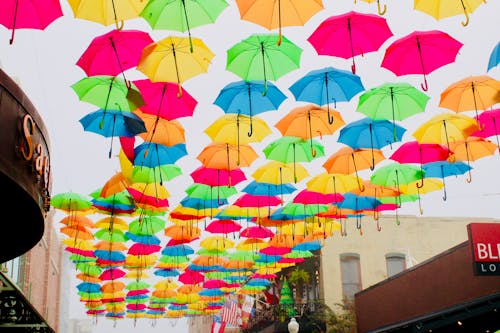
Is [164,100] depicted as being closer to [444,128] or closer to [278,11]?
[278,11]

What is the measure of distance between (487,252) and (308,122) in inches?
190

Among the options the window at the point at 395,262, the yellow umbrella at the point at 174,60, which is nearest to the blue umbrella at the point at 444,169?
the yellow umbrella at the point at 174,60

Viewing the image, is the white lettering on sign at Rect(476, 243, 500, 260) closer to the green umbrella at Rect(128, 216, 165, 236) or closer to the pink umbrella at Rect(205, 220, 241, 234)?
the pink umbrella at Rect(205, 220, 241, 234)

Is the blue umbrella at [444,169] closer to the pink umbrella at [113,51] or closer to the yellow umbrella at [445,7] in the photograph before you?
the yellow umbrella at [445,7]

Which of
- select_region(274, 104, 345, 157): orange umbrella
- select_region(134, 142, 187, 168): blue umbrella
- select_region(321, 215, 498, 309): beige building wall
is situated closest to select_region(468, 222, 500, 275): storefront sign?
select_region(274, 104, 345, 157): orange umbrella

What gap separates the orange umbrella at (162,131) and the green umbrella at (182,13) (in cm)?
301

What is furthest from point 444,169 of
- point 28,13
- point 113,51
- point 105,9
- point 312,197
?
point 28,13

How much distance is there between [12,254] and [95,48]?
4457mm

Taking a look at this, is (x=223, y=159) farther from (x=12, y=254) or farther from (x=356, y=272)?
(x=356, y=272)

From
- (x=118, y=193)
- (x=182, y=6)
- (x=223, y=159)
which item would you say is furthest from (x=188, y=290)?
(x=182, y=6)

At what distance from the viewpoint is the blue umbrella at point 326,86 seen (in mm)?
11578

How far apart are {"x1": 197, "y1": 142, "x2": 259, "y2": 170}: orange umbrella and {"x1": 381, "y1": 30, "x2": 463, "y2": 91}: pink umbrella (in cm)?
444

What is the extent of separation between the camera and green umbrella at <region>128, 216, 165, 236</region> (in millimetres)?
19316

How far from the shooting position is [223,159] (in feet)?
45.9
